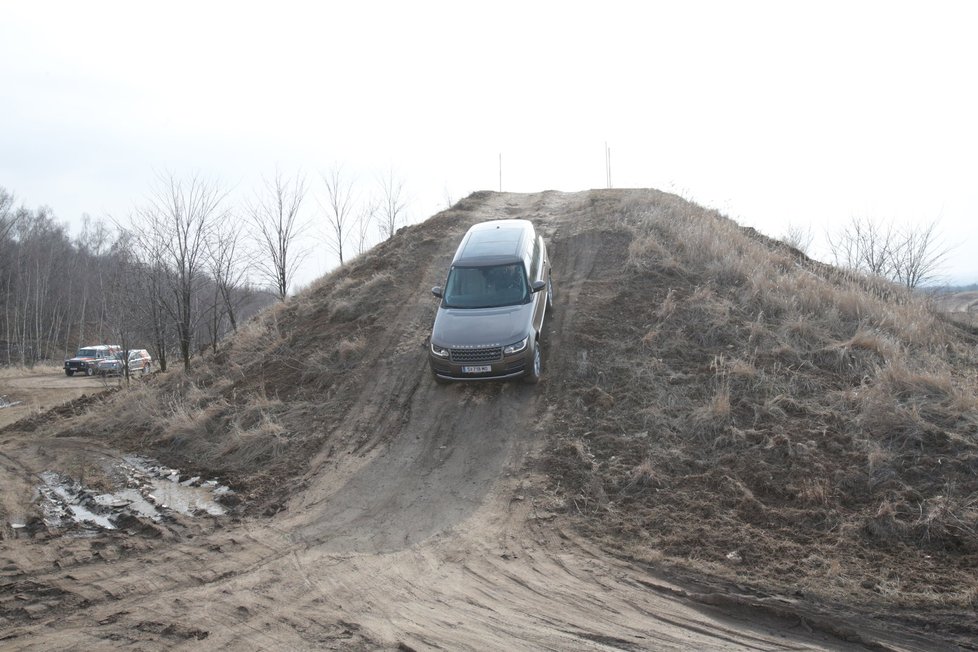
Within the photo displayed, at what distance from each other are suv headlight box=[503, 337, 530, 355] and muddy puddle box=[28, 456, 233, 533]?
14.7 ft

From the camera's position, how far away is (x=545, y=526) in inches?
277

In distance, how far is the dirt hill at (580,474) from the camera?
524 centimetres

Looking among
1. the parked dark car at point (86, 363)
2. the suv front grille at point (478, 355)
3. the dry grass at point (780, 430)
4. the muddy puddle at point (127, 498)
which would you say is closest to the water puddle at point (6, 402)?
the parked dark car at point (86, 363)

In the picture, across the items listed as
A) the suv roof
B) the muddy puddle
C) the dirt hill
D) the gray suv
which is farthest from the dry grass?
the muddy puddle

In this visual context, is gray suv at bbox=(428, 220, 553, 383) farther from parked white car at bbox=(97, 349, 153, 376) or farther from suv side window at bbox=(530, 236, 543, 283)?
parked white car at bbox=(97, 349, 153, 376)

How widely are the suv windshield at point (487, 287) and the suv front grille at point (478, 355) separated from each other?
1.16 m

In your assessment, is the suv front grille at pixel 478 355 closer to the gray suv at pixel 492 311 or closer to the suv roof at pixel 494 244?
the gray suv at pixel 492 311

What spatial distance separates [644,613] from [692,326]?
688 centimetres

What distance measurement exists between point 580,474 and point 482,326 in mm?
3097

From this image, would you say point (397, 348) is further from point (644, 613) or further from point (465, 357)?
point (644, 613)

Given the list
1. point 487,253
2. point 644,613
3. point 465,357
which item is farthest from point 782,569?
point 487,253

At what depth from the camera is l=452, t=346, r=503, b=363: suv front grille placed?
383 inches

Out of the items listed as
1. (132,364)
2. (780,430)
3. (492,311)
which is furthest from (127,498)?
(132,364)

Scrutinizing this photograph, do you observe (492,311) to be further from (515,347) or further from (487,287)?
(515,347)
